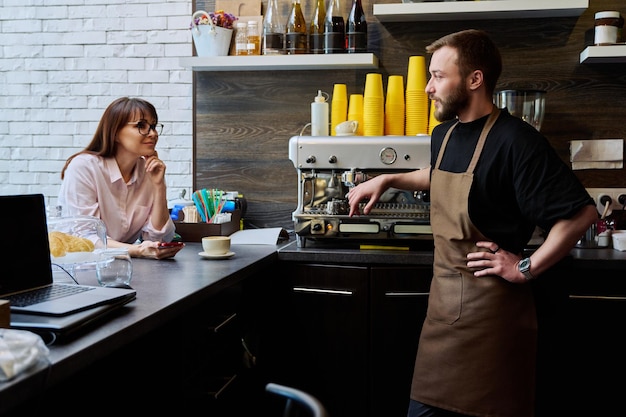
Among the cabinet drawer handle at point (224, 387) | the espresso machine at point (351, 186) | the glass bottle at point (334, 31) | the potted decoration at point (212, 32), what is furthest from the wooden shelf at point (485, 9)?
the cabinet drawer handle at point (224, 387)

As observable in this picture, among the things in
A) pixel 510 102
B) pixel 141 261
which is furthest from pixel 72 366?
pixel 510 102

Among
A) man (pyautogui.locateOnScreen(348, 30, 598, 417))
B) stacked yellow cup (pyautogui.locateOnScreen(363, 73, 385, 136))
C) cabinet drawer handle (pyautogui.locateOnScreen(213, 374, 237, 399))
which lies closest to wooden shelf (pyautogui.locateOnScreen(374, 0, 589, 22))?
stacked yellow cup (pyautogui.locateOnScreen(363, 73, 385, 136))

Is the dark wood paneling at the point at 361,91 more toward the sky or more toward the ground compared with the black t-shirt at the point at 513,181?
more toward the sky

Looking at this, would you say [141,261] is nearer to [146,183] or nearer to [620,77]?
[146,183]

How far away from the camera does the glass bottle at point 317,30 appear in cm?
323

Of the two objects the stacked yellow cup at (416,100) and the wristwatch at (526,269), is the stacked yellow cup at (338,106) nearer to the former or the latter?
the stacked yellow cup at (416,100)

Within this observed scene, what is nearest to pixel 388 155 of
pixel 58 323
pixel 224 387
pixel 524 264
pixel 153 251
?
pixel 524 264

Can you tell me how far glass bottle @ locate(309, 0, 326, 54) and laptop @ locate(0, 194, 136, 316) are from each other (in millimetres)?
1832

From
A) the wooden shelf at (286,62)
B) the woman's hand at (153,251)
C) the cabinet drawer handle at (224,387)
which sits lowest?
the cabinet drawer handle at (224,387)

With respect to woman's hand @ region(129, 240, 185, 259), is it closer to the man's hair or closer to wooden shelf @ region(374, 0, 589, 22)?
the man's hair

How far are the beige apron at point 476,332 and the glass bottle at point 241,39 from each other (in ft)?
4.87

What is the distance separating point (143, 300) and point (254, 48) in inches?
76.2

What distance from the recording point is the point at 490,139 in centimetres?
212

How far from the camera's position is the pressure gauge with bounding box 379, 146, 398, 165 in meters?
2.87
